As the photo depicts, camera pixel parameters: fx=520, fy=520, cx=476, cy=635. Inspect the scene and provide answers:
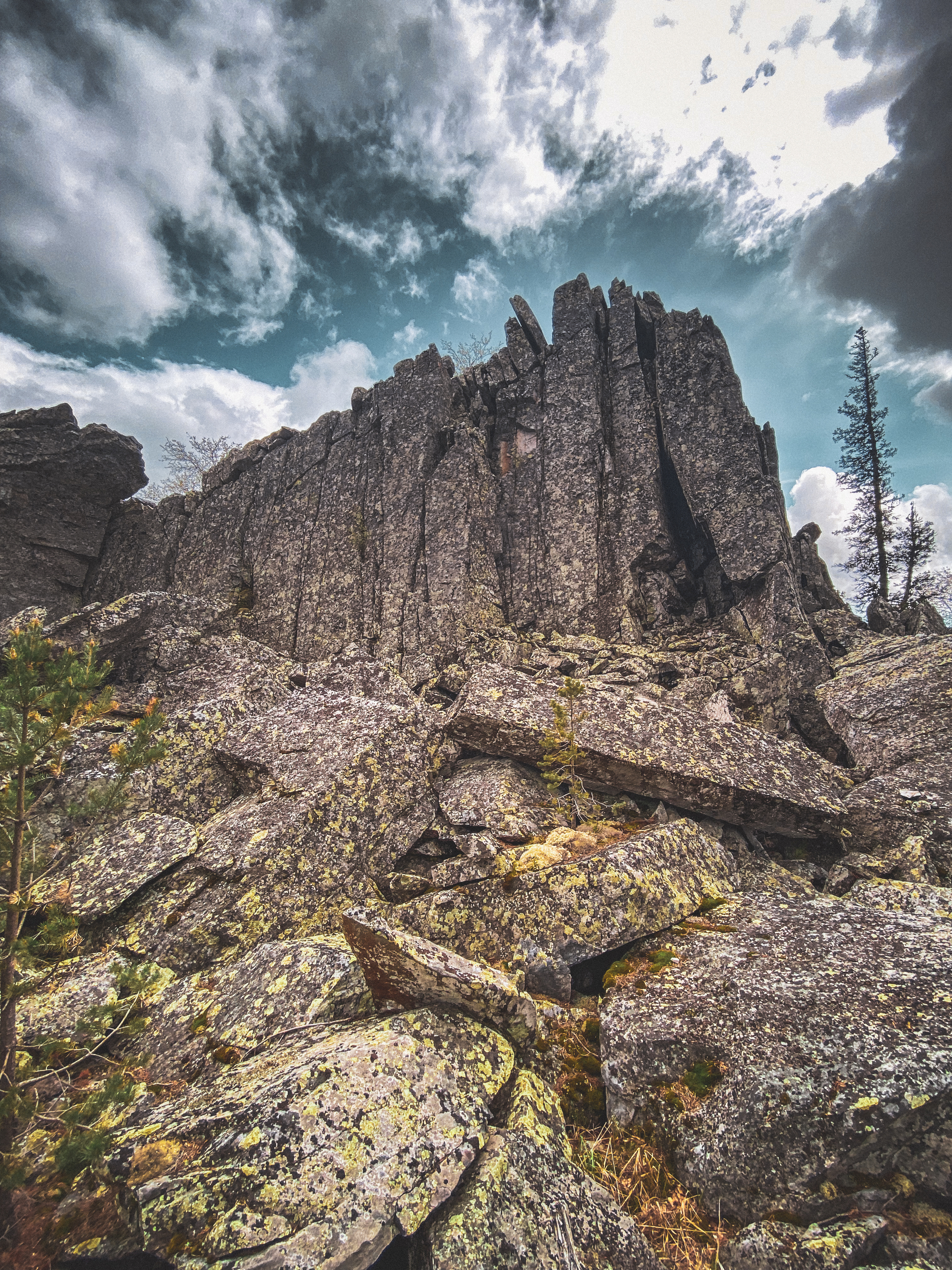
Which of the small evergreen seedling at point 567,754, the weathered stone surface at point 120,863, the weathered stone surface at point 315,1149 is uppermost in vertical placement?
the small evergreen seedling at point 567,754

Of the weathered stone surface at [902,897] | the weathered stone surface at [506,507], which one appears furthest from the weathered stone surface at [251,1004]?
the weathered stone surface at [506,507]

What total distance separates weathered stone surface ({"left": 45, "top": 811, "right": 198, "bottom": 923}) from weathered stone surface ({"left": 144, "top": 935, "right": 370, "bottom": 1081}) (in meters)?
2.00

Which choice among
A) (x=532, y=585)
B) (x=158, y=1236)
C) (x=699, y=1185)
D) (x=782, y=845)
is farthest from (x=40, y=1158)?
(x=532, y=585)

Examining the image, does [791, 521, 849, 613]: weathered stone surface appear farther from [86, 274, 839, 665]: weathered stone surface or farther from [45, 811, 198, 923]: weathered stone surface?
[45, 811, 198, 923]: weathered stone surface

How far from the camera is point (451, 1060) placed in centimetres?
A: 516

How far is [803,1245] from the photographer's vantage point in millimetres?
4129

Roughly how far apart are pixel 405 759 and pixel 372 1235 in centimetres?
Answer: 733

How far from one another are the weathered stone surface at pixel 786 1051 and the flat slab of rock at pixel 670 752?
10.2ft

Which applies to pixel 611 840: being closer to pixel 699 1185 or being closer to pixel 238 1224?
pixel 699 1185

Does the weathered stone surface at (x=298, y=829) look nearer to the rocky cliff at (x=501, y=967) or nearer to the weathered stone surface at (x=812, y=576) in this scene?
the rocky cliff at (x=501, y=967)

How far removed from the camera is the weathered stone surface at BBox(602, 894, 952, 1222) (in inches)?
181

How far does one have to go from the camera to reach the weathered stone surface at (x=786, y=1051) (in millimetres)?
4598

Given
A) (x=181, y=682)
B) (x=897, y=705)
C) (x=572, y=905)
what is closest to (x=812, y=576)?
(x=897, y=705)

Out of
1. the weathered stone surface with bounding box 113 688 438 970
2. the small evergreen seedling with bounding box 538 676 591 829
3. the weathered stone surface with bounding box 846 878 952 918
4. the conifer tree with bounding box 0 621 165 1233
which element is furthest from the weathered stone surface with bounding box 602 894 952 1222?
the conifer tree with bounding box 0 621 165 1233
